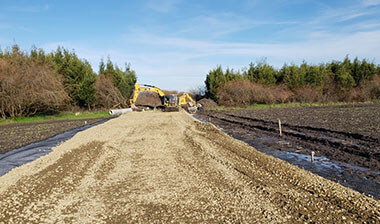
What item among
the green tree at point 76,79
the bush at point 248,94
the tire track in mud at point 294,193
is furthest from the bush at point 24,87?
the bush at point 248,94

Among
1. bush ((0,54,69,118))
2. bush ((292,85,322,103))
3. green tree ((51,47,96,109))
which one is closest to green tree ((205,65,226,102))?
bush ((292,85,322,103))

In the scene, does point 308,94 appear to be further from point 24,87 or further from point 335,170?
point 335,170

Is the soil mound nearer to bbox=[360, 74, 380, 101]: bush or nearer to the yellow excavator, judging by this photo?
the yellow excavator

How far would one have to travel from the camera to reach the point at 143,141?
12195 millimetres

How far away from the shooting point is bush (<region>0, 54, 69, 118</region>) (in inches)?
885

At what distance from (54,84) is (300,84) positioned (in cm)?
3558

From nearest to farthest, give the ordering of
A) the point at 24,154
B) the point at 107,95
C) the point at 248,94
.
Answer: the point at 24,154 < the point at 107,95 < the point at 248,94

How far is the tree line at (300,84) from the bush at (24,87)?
82.5ft

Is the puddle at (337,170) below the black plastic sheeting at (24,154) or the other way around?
below

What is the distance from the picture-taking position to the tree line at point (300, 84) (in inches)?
1682

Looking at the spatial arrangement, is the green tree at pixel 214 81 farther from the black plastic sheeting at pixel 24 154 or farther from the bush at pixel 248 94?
the black plastic sheeting at pixel 24 154

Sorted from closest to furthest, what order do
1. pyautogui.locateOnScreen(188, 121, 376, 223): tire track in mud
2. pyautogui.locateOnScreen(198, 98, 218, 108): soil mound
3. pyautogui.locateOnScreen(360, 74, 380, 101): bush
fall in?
1. pyautogui.locateOnScreen(188, 121, 376, 223): tire track in mud
2. pyautogui.locateOnScreen(360, 74, 380, 101): bush
3. pyautogui.locateOnScreen(198, 98, 218, 108): soil mound

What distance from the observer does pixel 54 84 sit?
25094 mm

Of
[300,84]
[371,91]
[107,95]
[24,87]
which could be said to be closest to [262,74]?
[300,84]
